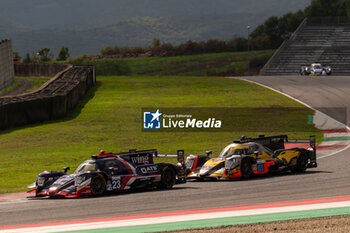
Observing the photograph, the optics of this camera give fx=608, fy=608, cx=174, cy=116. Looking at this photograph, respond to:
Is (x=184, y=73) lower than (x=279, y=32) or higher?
lower

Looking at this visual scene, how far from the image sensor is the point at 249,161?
19.9 m

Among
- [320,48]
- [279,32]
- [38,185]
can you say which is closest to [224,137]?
[38,185]

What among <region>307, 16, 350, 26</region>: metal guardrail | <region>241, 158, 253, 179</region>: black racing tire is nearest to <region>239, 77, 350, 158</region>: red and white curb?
<region>241, 158, 253, 179</region>: black racing tire

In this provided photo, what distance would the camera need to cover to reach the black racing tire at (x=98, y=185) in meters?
16.9

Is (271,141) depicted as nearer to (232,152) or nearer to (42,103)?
(232,152)

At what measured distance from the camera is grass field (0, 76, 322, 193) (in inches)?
1024

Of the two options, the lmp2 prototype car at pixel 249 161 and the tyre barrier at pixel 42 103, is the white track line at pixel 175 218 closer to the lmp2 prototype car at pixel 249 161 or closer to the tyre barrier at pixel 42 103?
the lmp2 prototype car at pixel 249 161

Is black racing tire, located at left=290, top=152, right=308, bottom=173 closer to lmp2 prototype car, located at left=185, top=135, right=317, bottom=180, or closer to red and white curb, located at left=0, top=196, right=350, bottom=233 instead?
lmp2 prototype car, located at left=185, top=135, right=317, bottom=180

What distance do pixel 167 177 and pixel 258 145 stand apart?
12.7ft

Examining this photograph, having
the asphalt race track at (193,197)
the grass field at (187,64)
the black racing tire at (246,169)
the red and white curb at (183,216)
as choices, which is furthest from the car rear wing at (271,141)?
the grass field at (187,64)

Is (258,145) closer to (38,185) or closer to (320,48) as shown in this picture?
(38,185)

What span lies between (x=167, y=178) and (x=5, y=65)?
43.9 meters

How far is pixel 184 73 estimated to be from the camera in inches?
4906

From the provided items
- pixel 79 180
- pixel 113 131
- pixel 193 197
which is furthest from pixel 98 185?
pixel 113 131
